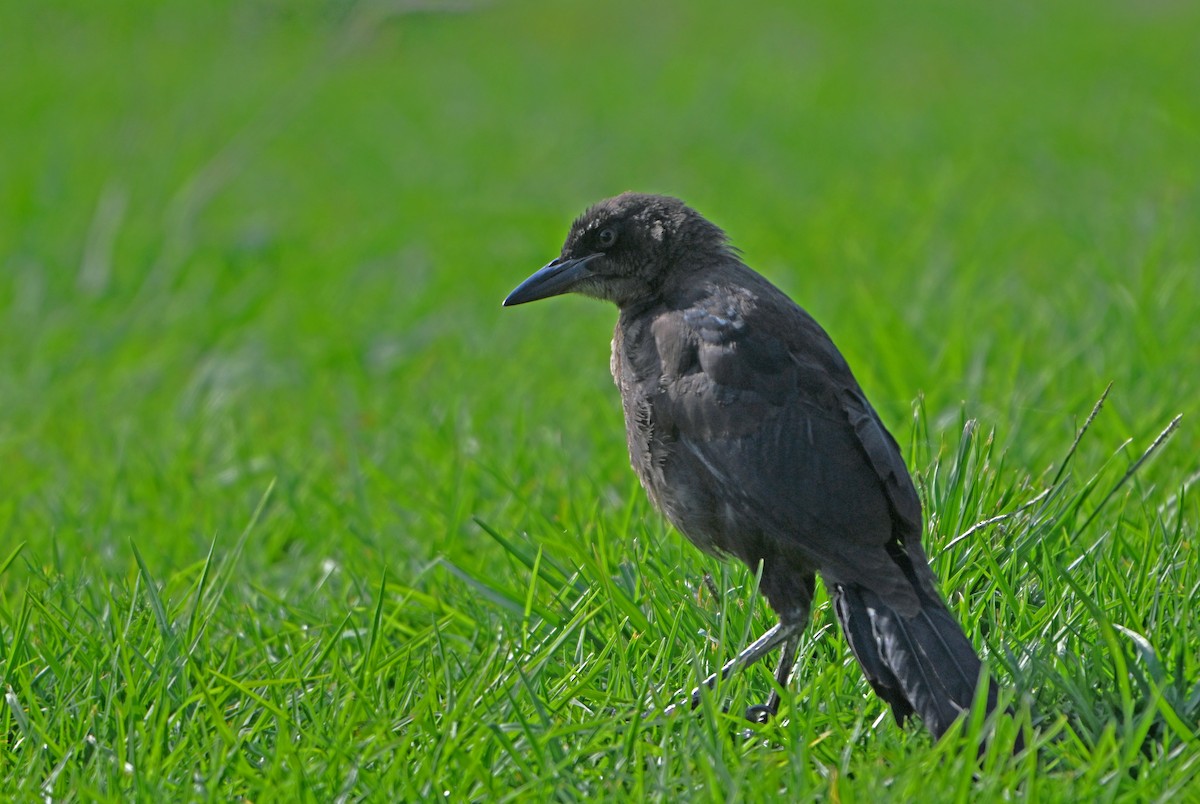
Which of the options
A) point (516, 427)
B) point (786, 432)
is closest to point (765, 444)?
point (786, 432)

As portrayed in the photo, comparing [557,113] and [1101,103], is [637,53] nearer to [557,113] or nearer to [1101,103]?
[557,113]

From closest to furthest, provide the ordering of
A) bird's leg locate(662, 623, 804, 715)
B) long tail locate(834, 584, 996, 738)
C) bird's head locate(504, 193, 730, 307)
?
long tail locate(834, 584, 996, 738), bird's leg locate(662, 623, 804, 715), bird's head locate(504, 193, 730, 307)

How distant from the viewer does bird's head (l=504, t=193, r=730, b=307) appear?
152 inches

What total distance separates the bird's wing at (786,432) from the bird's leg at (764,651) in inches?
7.0

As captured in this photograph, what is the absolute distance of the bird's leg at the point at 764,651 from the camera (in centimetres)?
304

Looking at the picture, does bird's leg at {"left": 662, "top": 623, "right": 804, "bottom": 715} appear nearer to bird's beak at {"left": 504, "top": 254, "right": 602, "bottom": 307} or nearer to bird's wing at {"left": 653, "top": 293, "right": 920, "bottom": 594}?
bird's wing at {"left": 653, "top": 293, "right": 920, "bottom": 594}

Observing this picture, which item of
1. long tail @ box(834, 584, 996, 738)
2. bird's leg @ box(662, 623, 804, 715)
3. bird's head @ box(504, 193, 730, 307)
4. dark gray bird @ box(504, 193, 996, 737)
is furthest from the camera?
bird's head @ box(504, 193, 730, 307)

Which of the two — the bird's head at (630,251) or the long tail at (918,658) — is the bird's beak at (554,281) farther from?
the long tail at (918,658)

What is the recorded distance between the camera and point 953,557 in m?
3.35

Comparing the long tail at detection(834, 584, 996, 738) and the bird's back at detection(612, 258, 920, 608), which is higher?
the bird's back at detection(612, 258, 920, 608)

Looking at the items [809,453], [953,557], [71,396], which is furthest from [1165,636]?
[71,396]

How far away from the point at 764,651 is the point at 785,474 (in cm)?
38

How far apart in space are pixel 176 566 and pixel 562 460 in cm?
122

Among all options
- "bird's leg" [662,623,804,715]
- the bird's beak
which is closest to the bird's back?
"bird's leg" [662,623,804,715]
